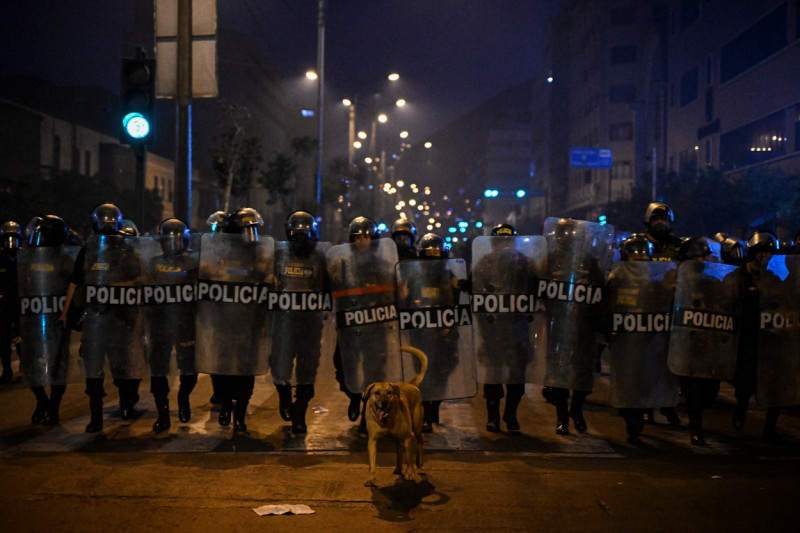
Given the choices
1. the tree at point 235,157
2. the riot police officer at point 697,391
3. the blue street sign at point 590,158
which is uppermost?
the blue street sign at point 590,158

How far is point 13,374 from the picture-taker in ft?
41.3

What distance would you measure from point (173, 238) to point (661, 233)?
516 cm

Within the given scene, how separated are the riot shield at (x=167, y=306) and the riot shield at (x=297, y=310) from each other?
91 cm

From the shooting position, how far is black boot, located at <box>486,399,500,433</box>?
27.9ft

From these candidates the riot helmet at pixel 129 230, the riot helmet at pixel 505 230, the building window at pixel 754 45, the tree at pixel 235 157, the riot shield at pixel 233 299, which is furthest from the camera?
the building window at pixel 754 45

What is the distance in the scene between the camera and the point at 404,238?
9523 mm

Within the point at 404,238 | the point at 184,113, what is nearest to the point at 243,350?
the point at 404,238

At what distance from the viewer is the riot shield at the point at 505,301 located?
832cm

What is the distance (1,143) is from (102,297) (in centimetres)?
3754

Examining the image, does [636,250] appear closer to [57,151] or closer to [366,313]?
[366,313]

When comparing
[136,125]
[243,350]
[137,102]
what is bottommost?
[243,350]

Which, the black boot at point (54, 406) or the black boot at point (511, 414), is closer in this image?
the black boot at point (511, 414)

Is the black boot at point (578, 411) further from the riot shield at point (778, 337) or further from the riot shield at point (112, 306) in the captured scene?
the riot shield at point (112, 306)

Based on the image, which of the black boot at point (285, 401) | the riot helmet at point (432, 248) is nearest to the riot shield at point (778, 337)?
the riot helmet at point (432, 248)
